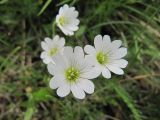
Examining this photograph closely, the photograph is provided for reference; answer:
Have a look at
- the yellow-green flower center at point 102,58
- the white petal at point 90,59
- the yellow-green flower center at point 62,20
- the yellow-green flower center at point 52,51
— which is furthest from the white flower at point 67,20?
the white petal at point 90,59

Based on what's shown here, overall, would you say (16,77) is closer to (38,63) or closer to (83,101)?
(38,63)

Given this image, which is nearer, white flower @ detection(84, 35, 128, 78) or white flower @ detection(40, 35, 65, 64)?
white flower @ detection(84, 35, 128, 78)

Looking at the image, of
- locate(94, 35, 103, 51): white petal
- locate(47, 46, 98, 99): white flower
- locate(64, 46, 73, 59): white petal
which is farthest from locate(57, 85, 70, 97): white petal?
locate(94, 35, 103, 51): white petal

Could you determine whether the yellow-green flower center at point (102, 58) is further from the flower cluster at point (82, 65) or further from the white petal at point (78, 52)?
the white petal at point (78, 52)

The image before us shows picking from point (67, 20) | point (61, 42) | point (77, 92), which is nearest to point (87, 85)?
point (77, 92)

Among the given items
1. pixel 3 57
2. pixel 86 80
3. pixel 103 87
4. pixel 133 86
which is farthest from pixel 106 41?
pixel 3 57

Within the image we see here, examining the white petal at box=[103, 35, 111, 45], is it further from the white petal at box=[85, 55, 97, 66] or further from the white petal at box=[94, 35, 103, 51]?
the white petal at box=[85, 55, 97, 66]
